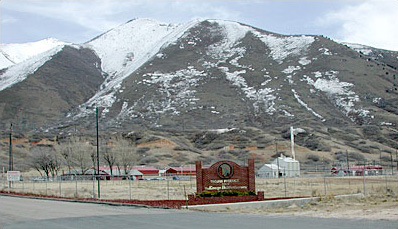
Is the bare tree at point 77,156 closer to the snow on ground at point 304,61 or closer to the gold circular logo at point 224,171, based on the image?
the gold circular logo at point 224,171

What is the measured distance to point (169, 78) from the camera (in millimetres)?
184500

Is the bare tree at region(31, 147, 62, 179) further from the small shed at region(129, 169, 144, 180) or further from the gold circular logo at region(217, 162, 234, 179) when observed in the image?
the gold circular logo at region(217, 162, 234, 179)

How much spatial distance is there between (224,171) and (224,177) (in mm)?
353

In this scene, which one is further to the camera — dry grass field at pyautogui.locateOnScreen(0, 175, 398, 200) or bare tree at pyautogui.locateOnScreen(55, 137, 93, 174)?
bare tree at pyautogui.locateOnScreen(55, 137, 93, 174)

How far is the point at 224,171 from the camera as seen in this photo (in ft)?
99.6

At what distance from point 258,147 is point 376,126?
37.5m

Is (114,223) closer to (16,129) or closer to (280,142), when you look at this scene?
(280,142)

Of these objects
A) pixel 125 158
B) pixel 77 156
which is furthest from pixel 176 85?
pixel 77 156

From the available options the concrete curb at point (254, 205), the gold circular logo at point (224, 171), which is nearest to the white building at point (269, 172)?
the concrete curb at point (254, 205)

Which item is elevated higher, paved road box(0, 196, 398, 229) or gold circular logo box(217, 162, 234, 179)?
gold circular logo box(217, 162, 234, 179)

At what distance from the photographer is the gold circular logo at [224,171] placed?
99.2 ft

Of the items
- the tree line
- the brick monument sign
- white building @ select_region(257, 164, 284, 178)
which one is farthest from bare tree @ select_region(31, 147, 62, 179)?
the brick monument sign

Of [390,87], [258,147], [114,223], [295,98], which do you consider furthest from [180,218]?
[390,87]

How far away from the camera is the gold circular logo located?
3024 centimetres
